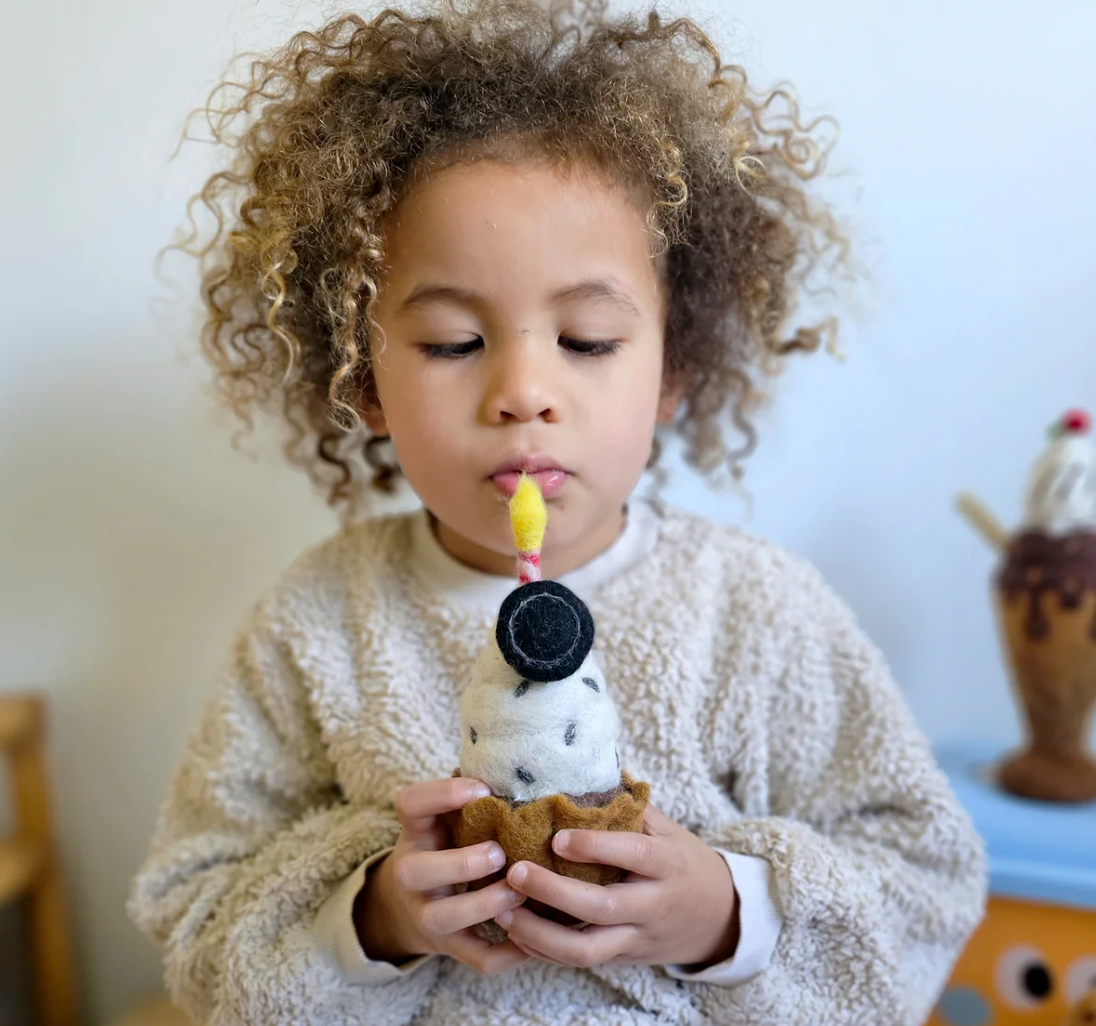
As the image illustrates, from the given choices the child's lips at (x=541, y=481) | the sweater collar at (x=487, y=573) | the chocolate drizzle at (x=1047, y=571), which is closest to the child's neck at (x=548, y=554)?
the sweater collar at (x=487, y=573)

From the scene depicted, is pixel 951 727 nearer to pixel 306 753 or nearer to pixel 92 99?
pixel 306 753

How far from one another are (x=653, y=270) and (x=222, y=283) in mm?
361

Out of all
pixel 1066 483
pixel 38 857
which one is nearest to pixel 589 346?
pixel 1066 483

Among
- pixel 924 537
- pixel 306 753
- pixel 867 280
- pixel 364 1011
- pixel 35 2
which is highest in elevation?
pixel 35 2

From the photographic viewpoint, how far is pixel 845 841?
0.83m

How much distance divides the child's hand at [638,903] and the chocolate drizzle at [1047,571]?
442 mm

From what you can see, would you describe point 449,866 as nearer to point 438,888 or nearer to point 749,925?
point 438,888

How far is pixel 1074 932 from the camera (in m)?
0.99

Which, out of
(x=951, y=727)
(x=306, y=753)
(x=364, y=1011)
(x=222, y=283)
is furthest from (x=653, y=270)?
(x=951, y=727)

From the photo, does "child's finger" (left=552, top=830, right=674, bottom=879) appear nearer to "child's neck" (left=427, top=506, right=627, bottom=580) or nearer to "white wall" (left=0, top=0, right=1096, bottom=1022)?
"child's neck" (left=427, top=506, right=627, bottom=580)

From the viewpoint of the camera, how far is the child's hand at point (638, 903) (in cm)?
63

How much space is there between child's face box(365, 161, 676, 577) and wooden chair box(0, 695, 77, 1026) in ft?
1.95

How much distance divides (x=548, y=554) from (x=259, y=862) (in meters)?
0.32

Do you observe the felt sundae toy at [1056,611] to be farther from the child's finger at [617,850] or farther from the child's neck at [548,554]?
the child's finger at [617,850]
